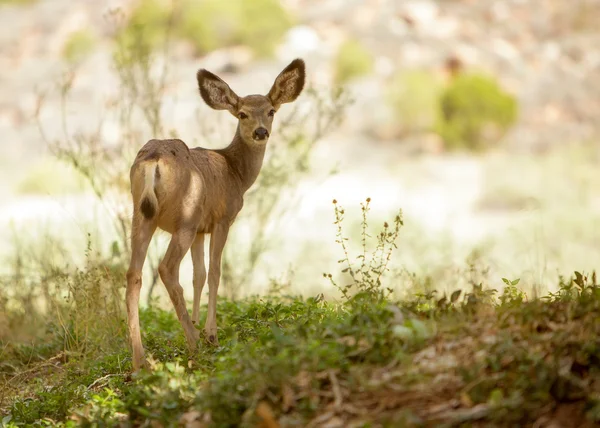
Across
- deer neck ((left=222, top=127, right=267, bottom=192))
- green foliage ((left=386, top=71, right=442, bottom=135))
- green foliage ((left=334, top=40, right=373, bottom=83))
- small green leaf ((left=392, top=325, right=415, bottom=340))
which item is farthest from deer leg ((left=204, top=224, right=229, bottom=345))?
green foliage ((left=334, top=40, right=373, bottom=83))

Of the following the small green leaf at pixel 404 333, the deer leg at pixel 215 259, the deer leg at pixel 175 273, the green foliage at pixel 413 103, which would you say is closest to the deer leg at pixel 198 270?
the deer leg at pixel 215 259

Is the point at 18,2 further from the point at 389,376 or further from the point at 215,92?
the point at 389,376

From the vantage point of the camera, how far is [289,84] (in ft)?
30.6

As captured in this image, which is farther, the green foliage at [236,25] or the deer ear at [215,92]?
the green foliage at [236,25]

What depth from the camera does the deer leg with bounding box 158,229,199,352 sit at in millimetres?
7488

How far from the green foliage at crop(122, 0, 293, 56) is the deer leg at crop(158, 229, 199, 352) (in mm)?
33636

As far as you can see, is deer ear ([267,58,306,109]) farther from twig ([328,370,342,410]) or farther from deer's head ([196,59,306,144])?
twig ([328,370,342,410])

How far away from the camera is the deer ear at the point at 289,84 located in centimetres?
922

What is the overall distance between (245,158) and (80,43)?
32.4m

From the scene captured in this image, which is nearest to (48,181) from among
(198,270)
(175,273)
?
(198,270)

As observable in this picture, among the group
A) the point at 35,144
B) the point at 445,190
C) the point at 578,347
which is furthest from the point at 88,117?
the point at 578,347

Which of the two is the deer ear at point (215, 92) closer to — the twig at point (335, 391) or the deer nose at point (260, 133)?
the deer nose at point (260, 133)

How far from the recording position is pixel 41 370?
27.5ft

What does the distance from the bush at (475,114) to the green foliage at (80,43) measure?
14480 millimetres
